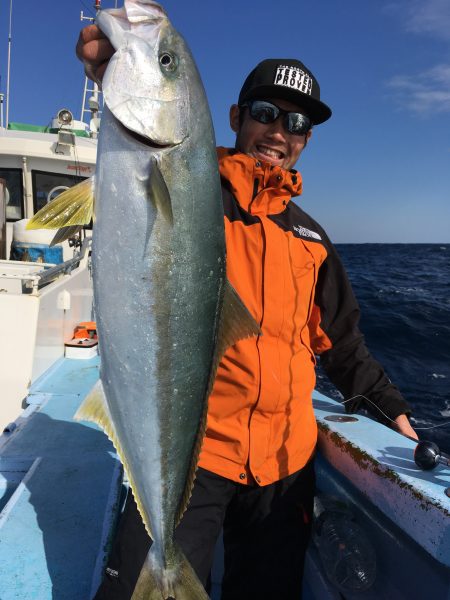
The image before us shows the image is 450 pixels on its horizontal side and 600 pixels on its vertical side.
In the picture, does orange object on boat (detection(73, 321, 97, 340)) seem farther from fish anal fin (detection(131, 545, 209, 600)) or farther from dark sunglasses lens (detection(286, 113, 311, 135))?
fish anal fin (detection(131, 545, 209, 600))

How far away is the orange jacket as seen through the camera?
86.7 inches

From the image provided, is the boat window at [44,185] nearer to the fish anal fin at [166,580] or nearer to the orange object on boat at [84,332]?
the orange object on boat at [84,332]

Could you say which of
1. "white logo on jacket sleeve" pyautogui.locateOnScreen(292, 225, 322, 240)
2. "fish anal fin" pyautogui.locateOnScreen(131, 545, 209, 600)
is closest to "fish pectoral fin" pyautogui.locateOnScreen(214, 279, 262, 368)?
"fish anal fin" pyautogui.locateOnScreen(131, 545, 209, 600)

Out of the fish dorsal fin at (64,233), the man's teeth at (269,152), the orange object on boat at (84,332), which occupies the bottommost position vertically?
the orange object on boat at (84,332)

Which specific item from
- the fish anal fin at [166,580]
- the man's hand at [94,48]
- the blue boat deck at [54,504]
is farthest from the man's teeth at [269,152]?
the blue boat deck at [54,504]

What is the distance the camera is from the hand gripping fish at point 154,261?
4.98ft

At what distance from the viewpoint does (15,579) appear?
2160mm

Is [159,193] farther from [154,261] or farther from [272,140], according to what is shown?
[272,140]

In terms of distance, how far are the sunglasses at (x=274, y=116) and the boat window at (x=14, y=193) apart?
8.03 meters

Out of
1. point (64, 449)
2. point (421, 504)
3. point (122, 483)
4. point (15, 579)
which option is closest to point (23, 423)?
point (64, 449)

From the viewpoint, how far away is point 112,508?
2617 mm

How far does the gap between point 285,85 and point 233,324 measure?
1427 millimetres

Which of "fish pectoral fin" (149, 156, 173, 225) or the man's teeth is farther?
the man's teeth

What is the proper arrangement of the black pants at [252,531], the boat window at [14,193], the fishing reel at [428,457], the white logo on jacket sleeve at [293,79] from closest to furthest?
the black pants at [252,531] < the fishing reel at [428,457] < the white logo on jacket sleeve at [293,79] < the boat window at [14,193]
